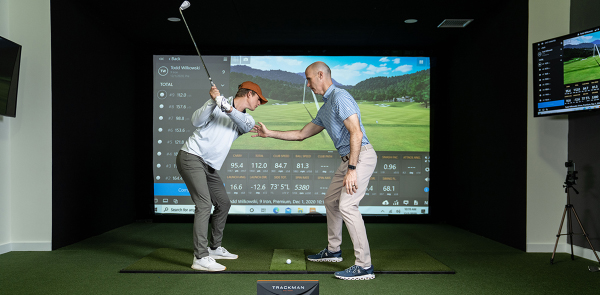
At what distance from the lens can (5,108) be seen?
132 inches

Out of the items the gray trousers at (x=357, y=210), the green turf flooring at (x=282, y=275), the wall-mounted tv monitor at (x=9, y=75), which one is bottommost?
the green turf flooring at (x=282, y=275)

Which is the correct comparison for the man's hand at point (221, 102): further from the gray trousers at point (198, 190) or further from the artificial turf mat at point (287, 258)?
the artificial turf mat at point (287, 258)

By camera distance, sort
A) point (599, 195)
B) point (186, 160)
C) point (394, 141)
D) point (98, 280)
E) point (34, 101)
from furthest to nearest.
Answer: point (394, 141) → point (34, 101) → point (599, 195) → point (186, 160) → point (98, 280)

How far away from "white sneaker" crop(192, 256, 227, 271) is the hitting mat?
33 millimetres

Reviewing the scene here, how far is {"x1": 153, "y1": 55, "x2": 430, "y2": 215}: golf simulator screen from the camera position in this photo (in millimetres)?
5266

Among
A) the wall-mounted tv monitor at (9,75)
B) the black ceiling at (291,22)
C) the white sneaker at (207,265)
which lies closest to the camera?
the white sneaker at (207,265)

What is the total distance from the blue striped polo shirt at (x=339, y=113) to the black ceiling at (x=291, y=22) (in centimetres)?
154

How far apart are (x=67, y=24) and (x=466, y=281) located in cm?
428

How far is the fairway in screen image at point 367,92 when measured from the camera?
17.5 ft

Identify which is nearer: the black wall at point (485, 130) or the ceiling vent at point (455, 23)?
the black wall at point (485, 130)

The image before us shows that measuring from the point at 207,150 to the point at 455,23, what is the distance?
11.0ft

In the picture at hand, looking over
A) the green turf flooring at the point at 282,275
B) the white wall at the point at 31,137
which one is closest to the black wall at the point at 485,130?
the green turf flooring at the point at 282,275

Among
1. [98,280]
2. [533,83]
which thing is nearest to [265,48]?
[533,83]

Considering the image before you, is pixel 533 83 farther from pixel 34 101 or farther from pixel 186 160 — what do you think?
pixel 34 101
